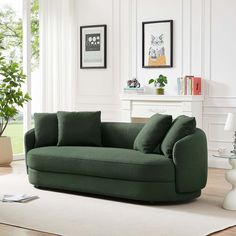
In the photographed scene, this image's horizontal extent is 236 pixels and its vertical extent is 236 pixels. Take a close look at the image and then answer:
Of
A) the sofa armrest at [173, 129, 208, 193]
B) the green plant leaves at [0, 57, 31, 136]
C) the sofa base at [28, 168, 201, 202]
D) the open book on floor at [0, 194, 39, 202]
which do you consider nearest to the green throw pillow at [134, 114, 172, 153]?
the sofa armrest at [173, 129, 208, 193]

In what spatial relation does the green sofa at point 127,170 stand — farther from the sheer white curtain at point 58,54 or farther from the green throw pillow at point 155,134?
the sheer white curtain at point 58,54

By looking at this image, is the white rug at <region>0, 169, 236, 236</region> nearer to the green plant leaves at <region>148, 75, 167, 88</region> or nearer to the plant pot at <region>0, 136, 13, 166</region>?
the plant pot at <region>0, 136, 13, 166</region>

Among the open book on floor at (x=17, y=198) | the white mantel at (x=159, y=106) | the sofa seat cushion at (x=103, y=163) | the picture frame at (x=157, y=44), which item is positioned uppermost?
the picture frame at (x=157, y=44)

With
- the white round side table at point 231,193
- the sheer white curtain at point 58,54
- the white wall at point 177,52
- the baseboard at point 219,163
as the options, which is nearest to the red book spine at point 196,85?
the white wall at point 177,52

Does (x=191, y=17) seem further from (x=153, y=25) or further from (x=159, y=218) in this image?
(x=159, y=218)

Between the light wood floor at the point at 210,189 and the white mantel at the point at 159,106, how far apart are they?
846mm

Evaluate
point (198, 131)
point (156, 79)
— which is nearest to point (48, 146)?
point (198, 131)

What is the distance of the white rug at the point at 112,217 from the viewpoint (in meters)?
4.30

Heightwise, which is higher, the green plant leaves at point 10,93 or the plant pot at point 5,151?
the green plant leaves at point 10,93

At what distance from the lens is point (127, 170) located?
5.23m

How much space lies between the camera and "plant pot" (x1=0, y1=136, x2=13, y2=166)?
779 cm

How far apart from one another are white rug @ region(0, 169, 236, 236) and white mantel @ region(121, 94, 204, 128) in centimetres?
218

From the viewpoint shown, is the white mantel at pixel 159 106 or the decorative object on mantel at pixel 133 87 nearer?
the white mantel at pixel 159 106

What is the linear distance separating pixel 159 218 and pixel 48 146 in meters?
2.04
